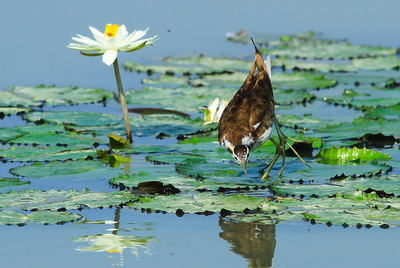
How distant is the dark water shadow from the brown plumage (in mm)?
758

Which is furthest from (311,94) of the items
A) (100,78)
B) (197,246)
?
(197,246)

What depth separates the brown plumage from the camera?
224 inches

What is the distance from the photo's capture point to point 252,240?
457cm

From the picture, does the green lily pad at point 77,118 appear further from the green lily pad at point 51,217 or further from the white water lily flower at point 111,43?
the green lily pad at point 51,217

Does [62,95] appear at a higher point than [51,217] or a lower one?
higher

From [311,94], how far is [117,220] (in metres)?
5.65

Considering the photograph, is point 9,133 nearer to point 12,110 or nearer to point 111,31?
point 12,110

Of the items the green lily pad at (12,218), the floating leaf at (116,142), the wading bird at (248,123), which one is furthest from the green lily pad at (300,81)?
the green lily pad at (12,218)

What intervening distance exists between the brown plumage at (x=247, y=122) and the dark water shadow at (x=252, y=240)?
758 mm

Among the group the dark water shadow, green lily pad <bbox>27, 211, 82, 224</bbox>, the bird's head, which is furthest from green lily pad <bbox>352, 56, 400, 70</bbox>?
green lily pad <bbox>27, 211, 82, 224</bbox>

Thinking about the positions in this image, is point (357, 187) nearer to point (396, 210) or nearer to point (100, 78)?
point (396, 210)

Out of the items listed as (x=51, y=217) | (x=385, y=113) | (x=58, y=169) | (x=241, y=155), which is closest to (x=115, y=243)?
(x=51, y=217)

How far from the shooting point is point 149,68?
1299 centimetres

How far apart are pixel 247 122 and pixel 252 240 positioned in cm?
148
